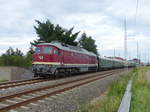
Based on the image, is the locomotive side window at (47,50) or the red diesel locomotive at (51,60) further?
the locomotive side window at (47,50)

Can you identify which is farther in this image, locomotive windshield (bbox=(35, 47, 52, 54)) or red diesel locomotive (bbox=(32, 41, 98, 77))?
locomotive windshield (bbox=(35, 47, 52, 54))

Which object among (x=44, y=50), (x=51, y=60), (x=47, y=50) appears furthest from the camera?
(x=44, y=50)

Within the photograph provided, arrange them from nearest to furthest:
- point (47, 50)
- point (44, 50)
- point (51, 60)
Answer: point (51, 60) → point (47, 50) → point (44, 50)

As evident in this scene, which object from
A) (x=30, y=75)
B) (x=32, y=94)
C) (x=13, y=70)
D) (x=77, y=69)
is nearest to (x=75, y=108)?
(x=32, y=94)

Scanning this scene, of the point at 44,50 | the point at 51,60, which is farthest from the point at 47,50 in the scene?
the point at 51,60

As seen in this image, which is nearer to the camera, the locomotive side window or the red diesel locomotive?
the red diesel locomotive

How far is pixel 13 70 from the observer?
23141 mm

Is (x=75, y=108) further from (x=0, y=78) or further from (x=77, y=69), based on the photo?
(x=77, y=69)

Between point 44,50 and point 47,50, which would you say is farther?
point 44,50

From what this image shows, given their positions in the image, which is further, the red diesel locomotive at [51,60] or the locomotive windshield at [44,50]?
the locomotive windshield at [44,50]

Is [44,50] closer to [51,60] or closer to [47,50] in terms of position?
[47,50]

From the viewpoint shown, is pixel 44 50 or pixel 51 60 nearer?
pixel 51 60

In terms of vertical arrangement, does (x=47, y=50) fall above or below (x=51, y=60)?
above

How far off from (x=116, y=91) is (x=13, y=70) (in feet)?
42.9
